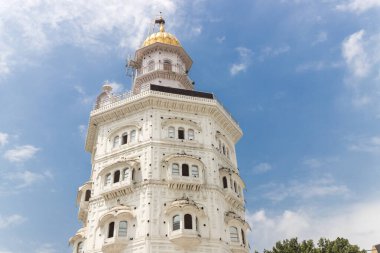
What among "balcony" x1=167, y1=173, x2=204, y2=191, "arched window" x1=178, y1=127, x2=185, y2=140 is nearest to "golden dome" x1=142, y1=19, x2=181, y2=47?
"arched window" x1=178, y1=127, x2=185, y2=140

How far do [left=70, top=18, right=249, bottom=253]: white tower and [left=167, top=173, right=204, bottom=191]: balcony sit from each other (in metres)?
0.07

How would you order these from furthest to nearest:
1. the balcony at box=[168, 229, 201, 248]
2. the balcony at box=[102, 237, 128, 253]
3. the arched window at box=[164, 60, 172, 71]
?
1. the arched window at box=[164, 60, 172, 71]
2. the balcony at box=[102, 237, 128, 253]
3. the balcony at box=[168, 229, 201, 248]

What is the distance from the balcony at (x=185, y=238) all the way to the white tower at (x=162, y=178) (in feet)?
0.21

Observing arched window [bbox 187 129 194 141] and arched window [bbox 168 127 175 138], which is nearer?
arched window [bbox 168 127 175 138]

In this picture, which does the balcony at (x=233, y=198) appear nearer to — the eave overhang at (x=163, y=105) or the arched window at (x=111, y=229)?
the eave overhang at (x=163, y=105)

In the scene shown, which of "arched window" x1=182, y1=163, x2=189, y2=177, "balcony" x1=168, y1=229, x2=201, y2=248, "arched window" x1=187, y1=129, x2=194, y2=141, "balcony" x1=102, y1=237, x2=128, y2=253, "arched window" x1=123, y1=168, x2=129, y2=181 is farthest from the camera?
"arched window" x1=187, y1=129, x2=194, y2=141

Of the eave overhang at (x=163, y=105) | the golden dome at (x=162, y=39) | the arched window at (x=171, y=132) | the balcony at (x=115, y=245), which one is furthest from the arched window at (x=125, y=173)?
the golden dome at (x=162, y=39)

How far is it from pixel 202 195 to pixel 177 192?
1.86 metres

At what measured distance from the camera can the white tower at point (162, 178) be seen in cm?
2645

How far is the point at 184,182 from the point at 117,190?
16.2 ft

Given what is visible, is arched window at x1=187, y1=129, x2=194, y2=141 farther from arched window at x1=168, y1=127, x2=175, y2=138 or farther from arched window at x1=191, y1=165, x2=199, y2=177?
arched window at x1=191, y1=165, x2=199, y2=177

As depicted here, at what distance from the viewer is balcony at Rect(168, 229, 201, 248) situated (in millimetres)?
25536

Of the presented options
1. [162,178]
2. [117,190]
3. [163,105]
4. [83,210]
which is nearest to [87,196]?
[83,210]

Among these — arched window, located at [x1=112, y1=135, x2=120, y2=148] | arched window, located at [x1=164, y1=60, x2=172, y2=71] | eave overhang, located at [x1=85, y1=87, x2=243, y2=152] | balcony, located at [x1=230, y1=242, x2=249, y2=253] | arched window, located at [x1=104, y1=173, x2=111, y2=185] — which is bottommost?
balcony, located at [x1=230, y1=242, x2=249, y2=253]
